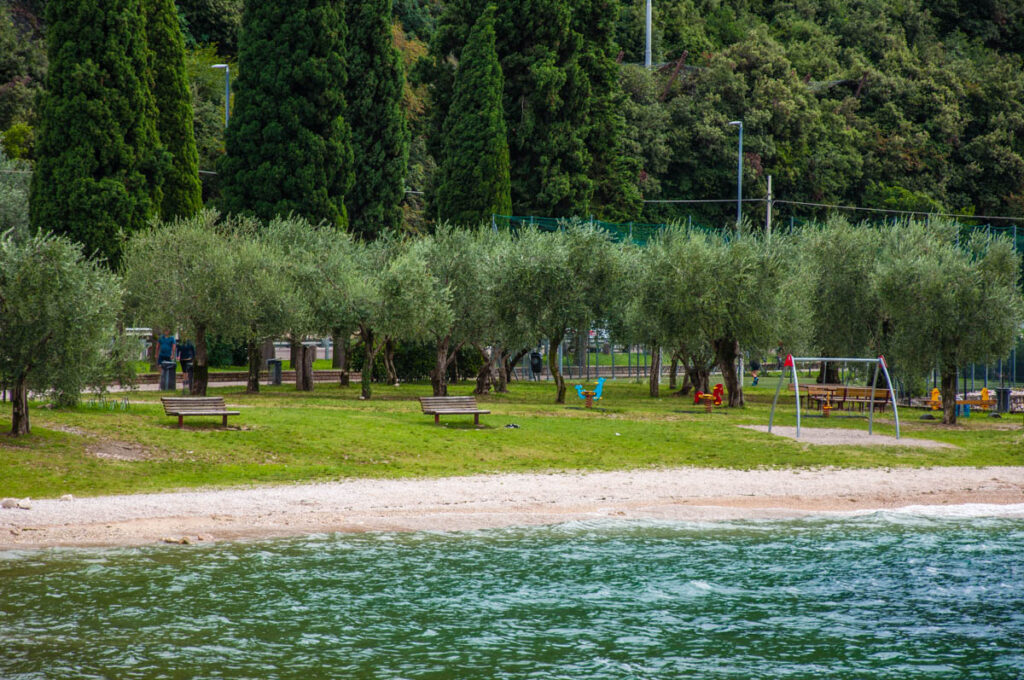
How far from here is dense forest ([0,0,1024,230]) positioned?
60562 millimetres

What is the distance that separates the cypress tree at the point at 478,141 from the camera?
55812 mm

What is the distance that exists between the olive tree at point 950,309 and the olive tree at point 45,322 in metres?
23.1

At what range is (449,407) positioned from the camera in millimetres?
29984

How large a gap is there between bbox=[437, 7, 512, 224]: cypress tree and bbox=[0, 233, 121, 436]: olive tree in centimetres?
3359

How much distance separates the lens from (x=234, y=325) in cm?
3491

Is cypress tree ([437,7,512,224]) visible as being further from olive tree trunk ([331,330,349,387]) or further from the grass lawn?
the grass lawn

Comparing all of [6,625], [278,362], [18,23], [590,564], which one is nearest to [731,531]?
[590,564]

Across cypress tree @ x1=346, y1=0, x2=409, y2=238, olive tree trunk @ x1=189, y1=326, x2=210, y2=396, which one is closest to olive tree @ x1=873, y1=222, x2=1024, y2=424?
olive tree trunk @ x1=189, y1=326, x2=210, y2=396

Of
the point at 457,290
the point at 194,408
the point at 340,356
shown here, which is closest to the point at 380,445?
the point at 194,408

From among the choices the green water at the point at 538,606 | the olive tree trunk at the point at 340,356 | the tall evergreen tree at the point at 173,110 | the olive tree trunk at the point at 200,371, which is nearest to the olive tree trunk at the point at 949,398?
the green water at the point at 538,606

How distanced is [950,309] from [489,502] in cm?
1827

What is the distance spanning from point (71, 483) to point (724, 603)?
471 inches

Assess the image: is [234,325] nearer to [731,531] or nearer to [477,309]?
[477,309]

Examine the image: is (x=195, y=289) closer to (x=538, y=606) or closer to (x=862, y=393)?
(x=862, y=393)
